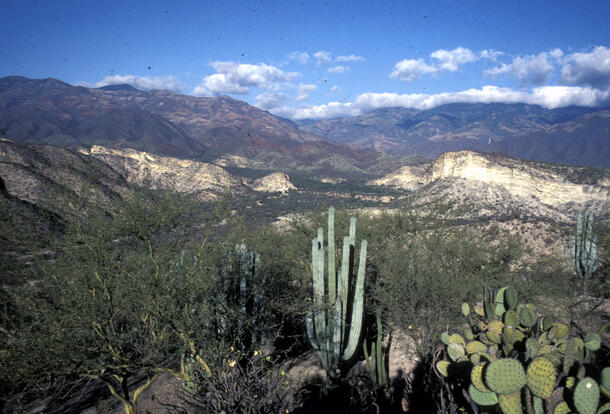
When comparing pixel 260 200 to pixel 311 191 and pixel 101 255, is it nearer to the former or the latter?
pixel 311 191

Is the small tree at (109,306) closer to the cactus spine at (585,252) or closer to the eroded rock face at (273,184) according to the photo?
the cactus spine at (585,252)

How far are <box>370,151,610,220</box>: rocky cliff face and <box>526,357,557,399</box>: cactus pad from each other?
29843 mm

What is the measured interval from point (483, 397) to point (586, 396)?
953 millimetres

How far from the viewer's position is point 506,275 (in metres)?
11.4

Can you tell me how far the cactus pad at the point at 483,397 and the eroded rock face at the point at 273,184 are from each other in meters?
62.2

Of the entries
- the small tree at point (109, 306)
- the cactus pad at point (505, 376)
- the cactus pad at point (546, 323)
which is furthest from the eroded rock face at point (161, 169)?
the cactus pad at point (505, 376)

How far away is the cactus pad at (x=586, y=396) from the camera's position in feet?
8.38

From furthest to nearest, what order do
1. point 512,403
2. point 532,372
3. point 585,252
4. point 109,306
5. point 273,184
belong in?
point 273,184 → point 585,252 → point 109,306 → point 512,403 → point 532,372

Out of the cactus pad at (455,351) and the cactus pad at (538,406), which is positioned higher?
the cactus pad at (538,406)

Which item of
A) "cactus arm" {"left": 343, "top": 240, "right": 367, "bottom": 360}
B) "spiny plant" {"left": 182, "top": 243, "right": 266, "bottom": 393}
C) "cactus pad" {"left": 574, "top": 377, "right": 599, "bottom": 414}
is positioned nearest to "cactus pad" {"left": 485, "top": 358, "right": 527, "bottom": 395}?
"cactus pad" {"left": 574, "top": 377, "right": 599, "bottom": 414}

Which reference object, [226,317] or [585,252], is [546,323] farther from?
[585,252]

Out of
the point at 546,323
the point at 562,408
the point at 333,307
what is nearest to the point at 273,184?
the point at 333,307

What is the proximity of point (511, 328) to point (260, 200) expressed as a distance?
51863 millimetres

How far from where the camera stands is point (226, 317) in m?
6.01
